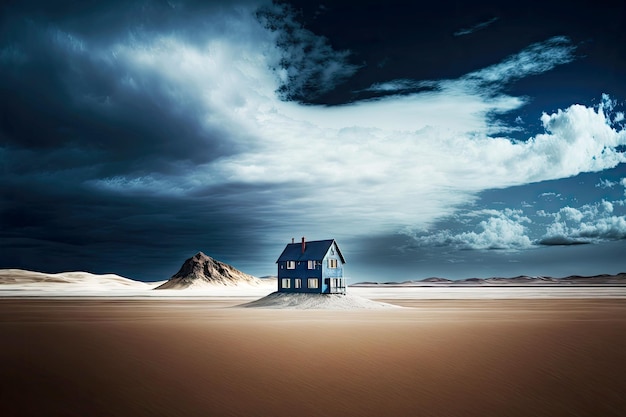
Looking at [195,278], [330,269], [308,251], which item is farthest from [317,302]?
[195,278]

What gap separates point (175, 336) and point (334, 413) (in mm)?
13735

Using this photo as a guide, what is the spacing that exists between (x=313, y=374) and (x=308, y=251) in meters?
45.3

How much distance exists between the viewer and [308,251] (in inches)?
2399

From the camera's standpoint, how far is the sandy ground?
484 inches

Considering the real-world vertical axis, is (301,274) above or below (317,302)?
above

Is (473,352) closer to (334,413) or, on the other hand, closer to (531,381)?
(531,381)

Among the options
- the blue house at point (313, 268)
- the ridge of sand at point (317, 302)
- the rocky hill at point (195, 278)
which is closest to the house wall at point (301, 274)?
the blue house at point (313, 268)

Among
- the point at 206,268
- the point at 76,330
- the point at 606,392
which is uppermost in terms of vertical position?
the point at 206,268

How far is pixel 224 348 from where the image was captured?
2009 cm

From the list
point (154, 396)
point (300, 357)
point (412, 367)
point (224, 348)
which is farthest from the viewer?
point (224, 348)

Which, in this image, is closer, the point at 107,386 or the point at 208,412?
the point at 208,412

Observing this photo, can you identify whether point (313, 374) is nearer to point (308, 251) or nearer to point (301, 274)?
point (301, 274)

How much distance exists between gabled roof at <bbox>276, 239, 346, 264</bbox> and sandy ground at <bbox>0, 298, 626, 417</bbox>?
3477 cm

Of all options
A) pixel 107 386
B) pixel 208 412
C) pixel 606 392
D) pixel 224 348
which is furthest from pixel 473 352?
pixel 107 386
